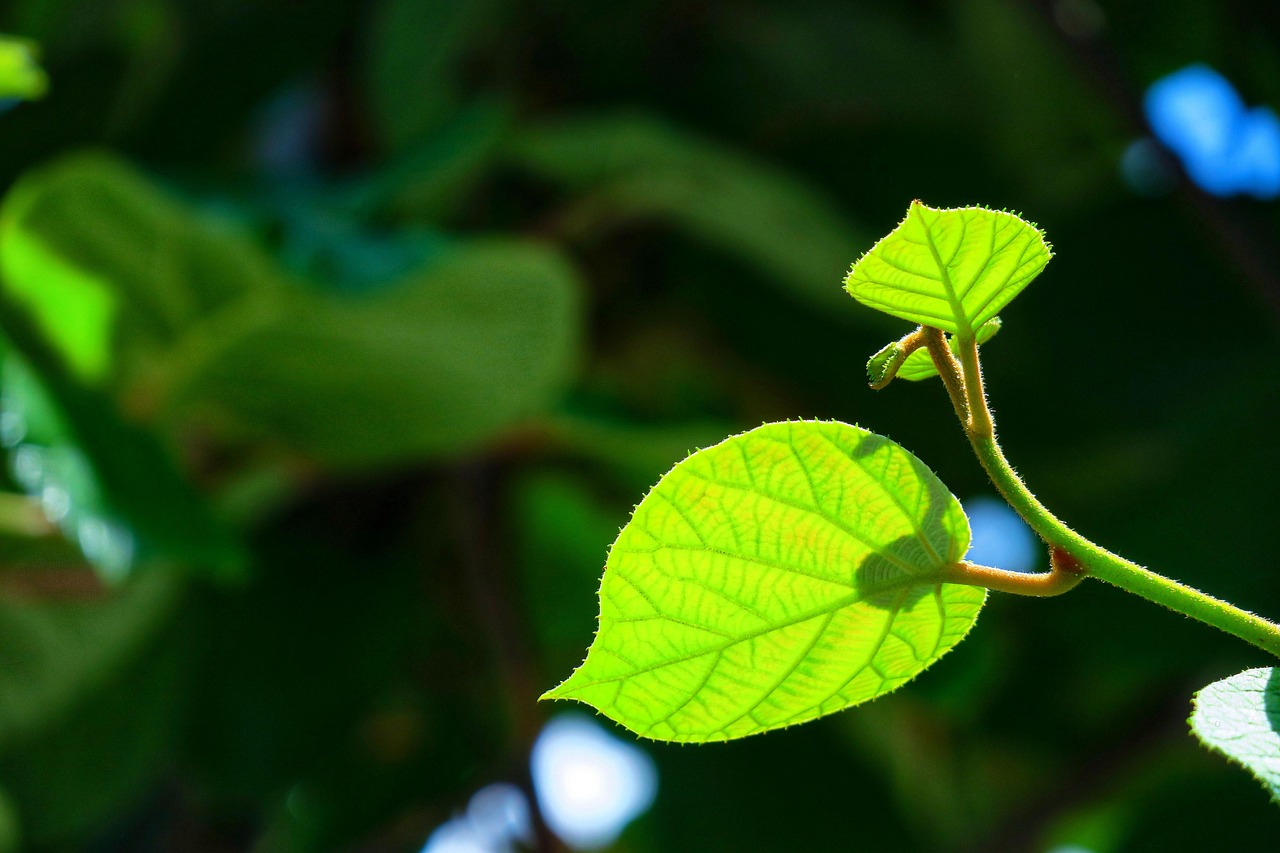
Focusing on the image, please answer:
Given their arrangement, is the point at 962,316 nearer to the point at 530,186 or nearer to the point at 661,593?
the point at 661,593

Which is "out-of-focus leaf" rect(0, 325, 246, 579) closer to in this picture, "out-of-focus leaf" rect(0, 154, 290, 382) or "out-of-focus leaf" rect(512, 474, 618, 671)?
"out-of-focus leaf" rect(0, 154, 290, 382)

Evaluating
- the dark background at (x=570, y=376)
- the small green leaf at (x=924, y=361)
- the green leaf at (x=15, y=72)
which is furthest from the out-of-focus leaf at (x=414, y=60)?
the small green leaf at (x=924, y=361)

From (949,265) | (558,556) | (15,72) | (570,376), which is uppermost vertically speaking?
(15,72)

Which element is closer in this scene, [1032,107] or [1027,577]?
[1027,577]

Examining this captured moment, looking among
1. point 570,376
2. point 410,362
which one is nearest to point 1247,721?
point 410,362

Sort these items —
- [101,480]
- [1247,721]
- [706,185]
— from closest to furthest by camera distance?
[1247,721] < [101,480] < [706,185]

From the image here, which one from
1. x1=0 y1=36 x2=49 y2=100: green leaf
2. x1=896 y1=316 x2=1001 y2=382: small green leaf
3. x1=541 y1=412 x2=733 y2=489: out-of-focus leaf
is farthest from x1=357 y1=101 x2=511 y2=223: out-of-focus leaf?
x1=896 y1=316 x2=1001 y2=382: small green leaf

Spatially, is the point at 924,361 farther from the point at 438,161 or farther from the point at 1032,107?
the point at 1032,107
